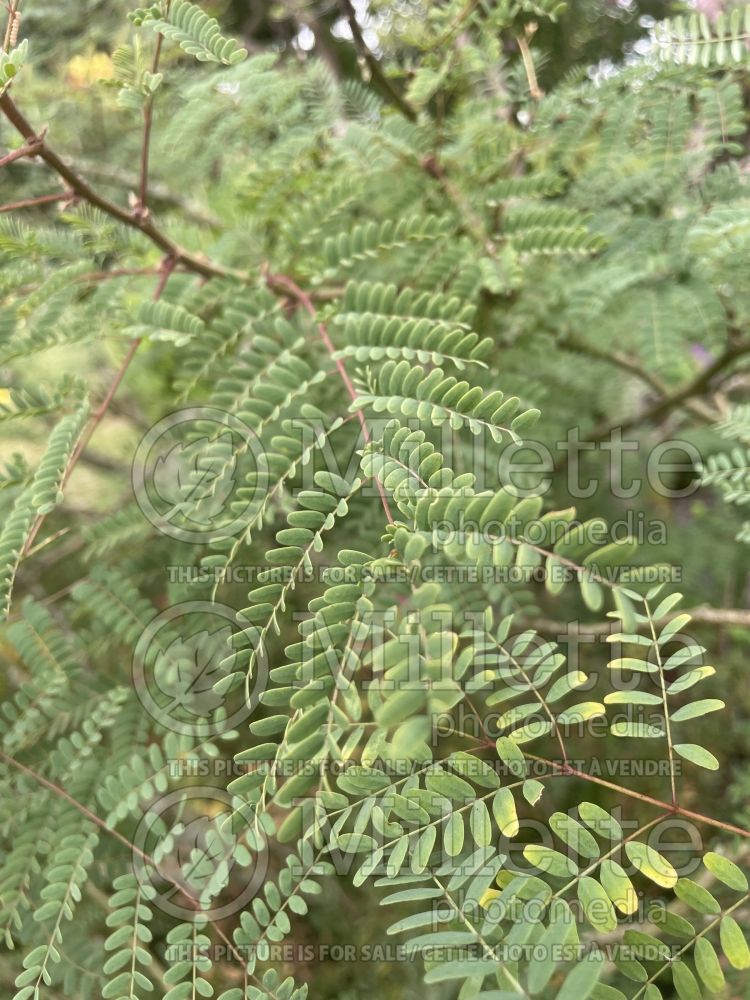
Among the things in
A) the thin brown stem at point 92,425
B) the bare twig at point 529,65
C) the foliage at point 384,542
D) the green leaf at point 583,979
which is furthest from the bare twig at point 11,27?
the green leaf at point 583,979

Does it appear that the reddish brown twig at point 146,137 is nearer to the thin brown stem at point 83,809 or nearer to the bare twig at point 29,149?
the bare twig at point 29,149

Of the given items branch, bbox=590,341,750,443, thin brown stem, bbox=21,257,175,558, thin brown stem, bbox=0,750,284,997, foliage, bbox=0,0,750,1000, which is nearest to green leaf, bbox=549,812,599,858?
foliage, bbox=0,0,750,1000

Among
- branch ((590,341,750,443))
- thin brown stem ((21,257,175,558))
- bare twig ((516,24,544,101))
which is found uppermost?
bare twig ((516,24,544,101))

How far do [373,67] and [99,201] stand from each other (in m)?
0.37

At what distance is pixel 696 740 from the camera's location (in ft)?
3.23

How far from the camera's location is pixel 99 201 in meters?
0.59

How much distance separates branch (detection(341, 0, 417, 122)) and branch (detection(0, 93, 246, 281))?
0.30 m

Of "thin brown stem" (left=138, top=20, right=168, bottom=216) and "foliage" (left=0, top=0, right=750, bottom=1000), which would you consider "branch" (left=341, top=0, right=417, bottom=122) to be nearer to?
"foliage" (left=0, top=0, right=750, bottom=1000)

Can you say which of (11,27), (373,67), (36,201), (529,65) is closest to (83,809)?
(36,201)

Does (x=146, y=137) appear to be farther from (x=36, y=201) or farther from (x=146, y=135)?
(x=36, y=201)

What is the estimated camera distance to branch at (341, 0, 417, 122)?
0.73 metres

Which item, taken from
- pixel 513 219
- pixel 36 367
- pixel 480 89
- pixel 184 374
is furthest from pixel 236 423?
pixel 36 367

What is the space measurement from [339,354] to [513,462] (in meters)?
0.26

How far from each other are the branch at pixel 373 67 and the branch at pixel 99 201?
304 millimetres
